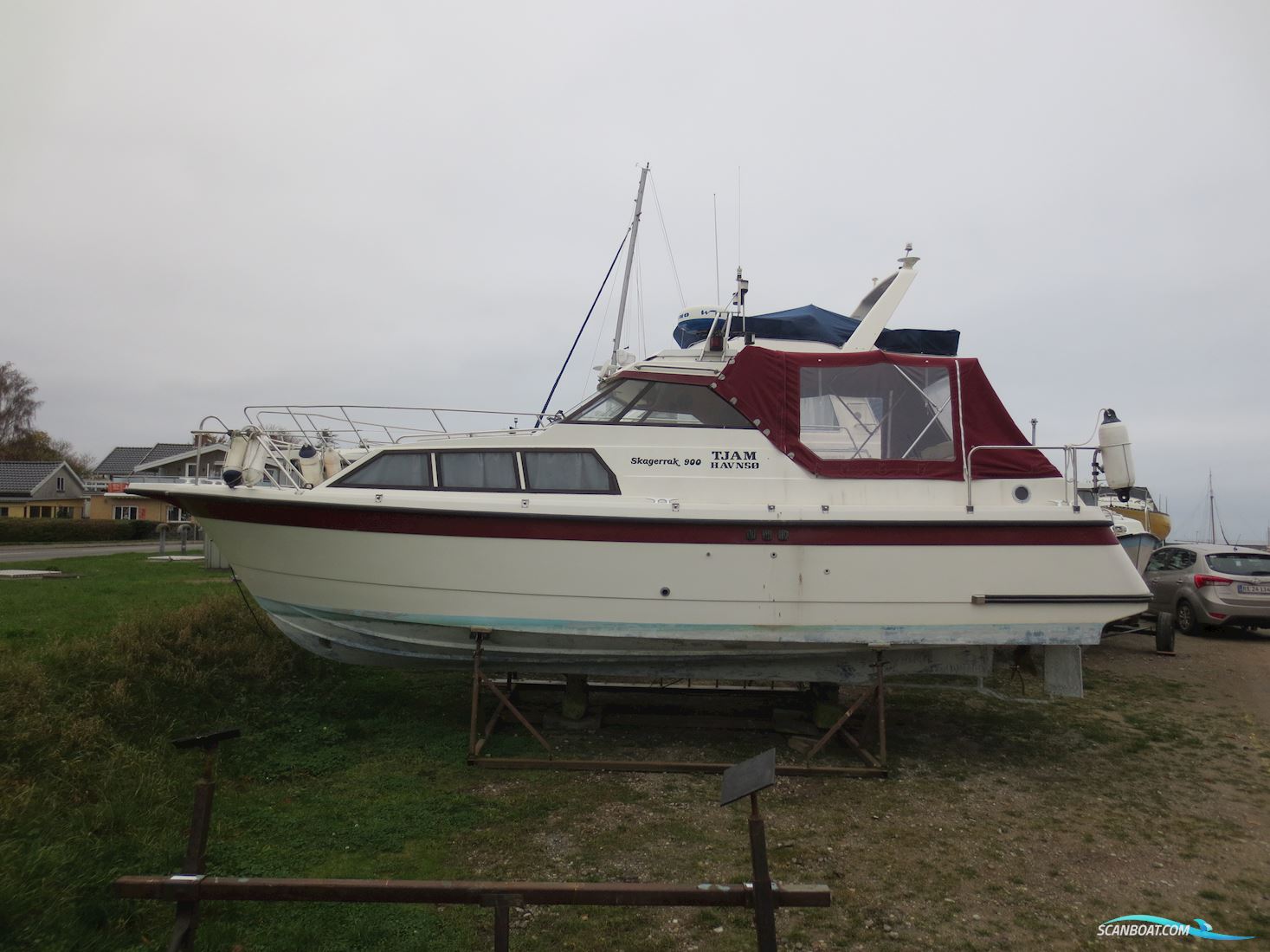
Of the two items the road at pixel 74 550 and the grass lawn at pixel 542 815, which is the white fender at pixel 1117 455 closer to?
the grass lawn at pixel 542 815

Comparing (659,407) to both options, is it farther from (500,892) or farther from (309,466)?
(500,892)

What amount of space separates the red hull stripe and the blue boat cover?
1.88m

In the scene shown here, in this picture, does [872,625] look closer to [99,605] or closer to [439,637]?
[439,637]

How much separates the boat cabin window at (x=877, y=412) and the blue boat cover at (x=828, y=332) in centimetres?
80

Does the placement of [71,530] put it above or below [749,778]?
below

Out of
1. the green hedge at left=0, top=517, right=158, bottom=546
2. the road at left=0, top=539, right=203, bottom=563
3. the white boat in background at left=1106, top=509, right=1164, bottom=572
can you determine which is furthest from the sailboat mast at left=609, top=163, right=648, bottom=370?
the green hedge at left=0, top=517, right=158, bottom=546

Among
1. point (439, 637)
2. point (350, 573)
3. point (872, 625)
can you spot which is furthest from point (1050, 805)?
point (350, 573)

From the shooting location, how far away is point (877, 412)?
6215mm

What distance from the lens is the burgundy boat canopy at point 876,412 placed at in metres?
5.99

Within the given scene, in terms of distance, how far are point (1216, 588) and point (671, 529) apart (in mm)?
9368

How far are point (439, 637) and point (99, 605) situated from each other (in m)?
5.55

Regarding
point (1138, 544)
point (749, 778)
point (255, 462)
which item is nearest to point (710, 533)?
point (749, 778)

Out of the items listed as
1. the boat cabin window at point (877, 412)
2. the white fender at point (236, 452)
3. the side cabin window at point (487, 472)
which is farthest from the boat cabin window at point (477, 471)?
the boat cabin window at point (877, 412)

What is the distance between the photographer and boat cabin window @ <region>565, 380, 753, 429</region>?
20.0 ft
